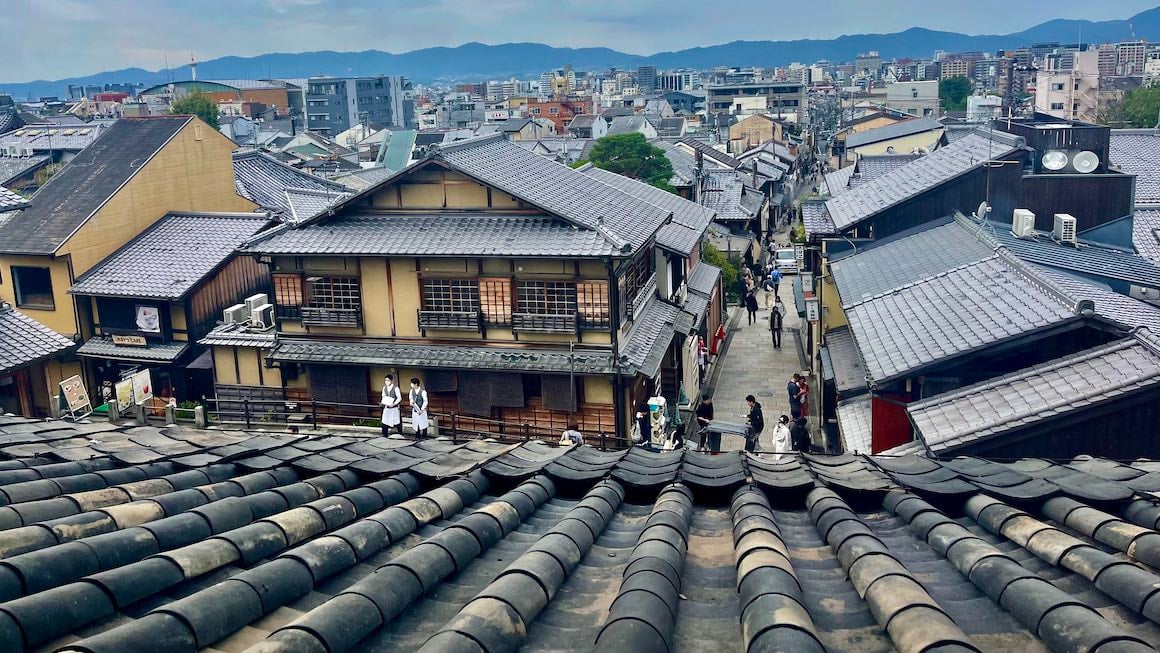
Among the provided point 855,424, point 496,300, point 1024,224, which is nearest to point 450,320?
point 496,300

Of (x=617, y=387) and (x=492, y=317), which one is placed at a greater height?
(x=492, y=317)

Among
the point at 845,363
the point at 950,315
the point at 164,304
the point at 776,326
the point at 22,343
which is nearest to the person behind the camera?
the point at 22,343

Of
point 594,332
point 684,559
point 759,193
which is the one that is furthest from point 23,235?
point 759,193

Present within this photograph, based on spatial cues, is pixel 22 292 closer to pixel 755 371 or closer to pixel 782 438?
pixel 755 371

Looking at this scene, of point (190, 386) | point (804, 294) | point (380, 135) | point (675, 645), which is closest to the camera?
point (675, 645)

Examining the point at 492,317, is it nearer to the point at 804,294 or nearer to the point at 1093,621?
the point at 804,294

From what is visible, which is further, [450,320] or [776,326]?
[776,326]
